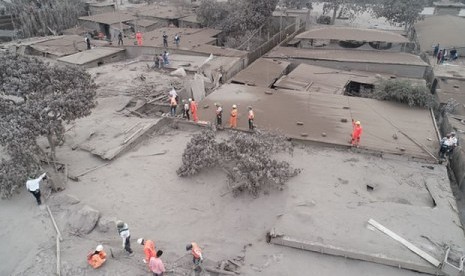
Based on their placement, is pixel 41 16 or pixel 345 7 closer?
pixel 41 16

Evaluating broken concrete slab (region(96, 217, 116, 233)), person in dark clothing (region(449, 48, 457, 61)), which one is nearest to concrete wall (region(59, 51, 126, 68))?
broken concrete slab (region(96, 217, 116, 233))

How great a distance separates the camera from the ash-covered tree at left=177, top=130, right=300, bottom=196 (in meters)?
12.0

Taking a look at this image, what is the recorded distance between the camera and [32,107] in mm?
11945

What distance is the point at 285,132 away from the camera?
1523 centimetres

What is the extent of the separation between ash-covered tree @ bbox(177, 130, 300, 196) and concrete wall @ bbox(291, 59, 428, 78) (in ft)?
36.9

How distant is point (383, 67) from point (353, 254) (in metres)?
16.1

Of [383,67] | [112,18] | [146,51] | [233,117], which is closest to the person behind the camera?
[233,117]

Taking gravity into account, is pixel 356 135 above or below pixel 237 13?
below

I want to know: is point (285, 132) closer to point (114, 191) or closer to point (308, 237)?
point (308, 237)

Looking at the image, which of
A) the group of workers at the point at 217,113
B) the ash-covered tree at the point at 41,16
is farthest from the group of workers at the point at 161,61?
the ash-covered tree at the point at 41,16

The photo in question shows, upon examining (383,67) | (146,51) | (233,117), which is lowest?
(233,117)

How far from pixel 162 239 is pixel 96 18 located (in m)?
31.1

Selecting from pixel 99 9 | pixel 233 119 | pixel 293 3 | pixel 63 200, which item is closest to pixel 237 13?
pixel 293 3

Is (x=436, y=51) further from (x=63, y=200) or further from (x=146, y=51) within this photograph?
(x=63, y=200)
